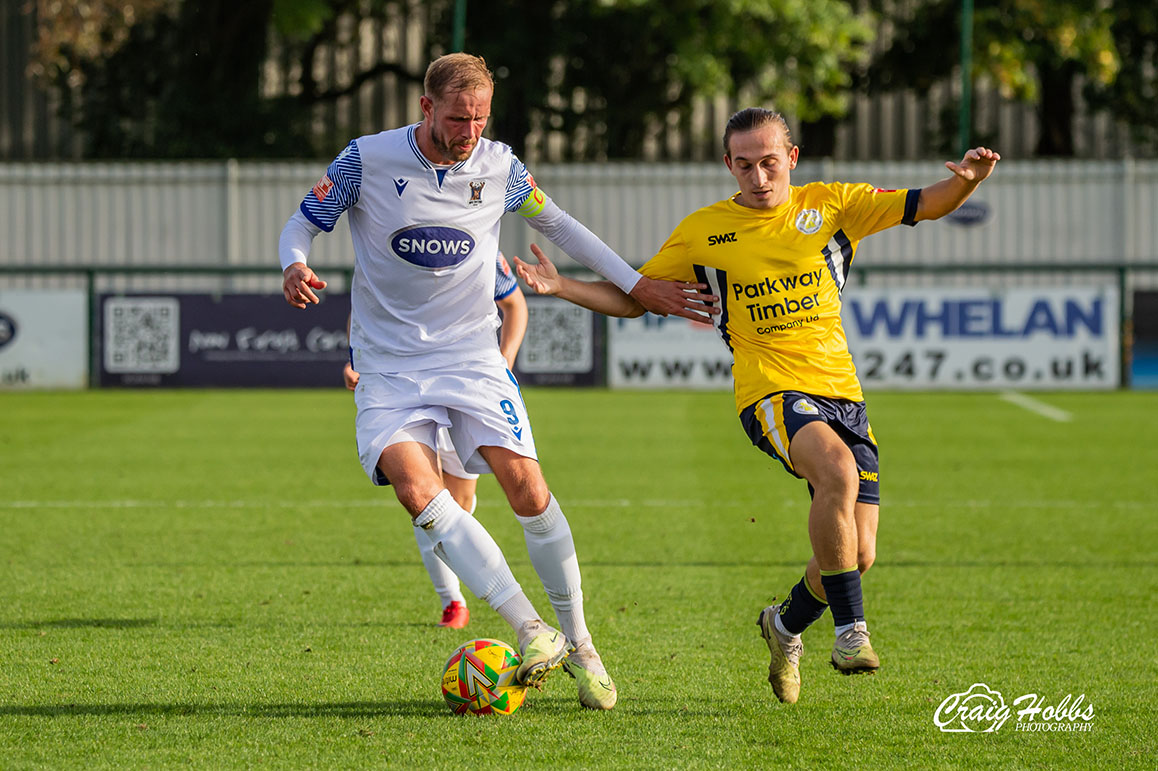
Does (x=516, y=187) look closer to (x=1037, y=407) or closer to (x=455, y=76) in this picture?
(x=455, y=76)

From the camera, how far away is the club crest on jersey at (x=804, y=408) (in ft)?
15.8

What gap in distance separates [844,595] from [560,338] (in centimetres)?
1376

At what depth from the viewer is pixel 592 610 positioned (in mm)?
6164

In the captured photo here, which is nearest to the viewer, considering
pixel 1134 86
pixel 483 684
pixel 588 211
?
pixel 483 684

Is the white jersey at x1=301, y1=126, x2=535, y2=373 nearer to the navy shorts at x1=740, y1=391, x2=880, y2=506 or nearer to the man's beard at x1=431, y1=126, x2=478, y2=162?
the man's beard at x1=431, y1=126, x2=478, y2=162

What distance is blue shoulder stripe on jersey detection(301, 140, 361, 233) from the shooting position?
471 centimetres

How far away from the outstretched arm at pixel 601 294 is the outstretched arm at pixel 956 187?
2.51ft

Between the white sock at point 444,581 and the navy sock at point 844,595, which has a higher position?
the navy sock at point 844,595

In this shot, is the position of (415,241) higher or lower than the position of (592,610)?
higher

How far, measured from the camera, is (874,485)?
16.0 ft

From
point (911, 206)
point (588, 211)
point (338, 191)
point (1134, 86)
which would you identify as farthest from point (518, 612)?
point (1134, 86)

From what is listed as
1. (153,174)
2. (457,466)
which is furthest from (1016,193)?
(457,466)

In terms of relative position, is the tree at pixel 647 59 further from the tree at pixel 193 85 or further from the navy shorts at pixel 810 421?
the navy shorts at pixel 810 421

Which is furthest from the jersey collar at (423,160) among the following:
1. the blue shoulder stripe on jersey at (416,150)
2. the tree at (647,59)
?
the tree at (647,59)
